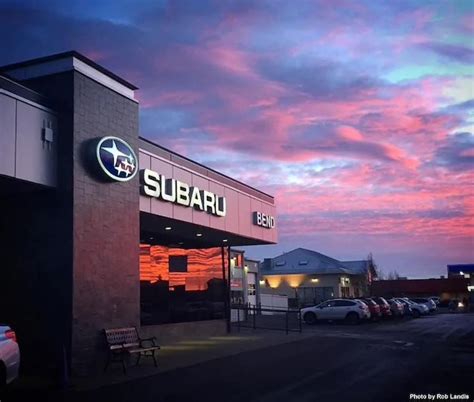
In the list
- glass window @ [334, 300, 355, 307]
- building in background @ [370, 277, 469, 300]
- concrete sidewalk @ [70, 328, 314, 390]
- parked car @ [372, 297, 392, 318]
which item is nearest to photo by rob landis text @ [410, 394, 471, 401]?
concrete sidewalk @ [70, 328, 314, 390]

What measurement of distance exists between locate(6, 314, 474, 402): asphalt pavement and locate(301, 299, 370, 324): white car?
639 inches

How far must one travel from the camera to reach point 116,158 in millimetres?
16031

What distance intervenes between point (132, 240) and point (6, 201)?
336 centimetres

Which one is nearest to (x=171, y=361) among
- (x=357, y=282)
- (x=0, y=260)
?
(x=0, y=260)

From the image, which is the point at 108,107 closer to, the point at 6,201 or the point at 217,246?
the point at 6,201

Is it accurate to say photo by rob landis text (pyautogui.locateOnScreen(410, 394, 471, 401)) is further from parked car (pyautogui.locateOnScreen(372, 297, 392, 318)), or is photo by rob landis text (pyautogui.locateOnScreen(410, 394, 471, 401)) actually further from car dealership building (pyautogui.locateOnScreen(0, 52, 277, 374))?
parked car (pyautogui.locateOnScreen(372, 297, 392, 318))

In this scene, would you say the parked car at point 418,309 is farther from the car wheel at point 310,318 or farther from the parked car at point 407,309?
the car wheel at point 310,318

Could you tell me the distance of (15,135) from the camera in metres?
13.4

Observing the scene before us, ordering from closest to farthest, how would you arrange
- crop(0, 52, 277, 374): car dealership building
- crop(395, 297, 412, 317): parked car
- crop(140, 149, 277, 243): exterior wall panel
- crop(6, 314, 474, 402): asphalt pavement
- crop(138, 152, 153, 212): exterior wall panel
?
1. crop(6, 314, 474, 402): asphalt pavement
2. crop(0, 52, 277, 374): car dealership building
3. crop(138, 152, 153, 212): exterior wall panel
4. crop(140, 149, 277, 243): exterior wall panel
5. crop(395, 297, 412, 317): parked car

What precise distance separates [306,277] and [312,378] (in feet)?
205

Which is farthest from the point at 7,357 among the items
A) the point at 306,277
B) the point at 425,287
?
the point at 425,287

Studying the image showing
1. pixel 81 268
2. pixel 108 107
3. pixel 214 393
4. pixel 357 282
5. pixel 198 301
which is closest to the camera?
pixel 214 393

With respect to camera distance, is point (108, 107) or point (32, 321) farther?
point (108, 107)

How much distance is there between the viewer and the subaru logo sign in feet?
50.6
